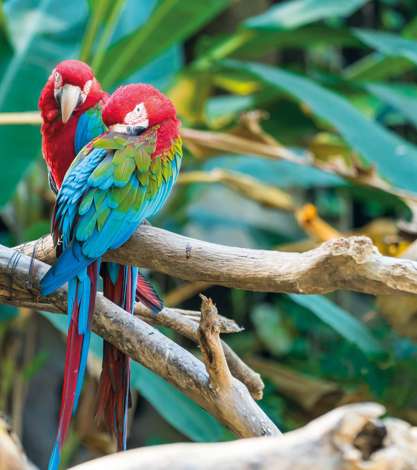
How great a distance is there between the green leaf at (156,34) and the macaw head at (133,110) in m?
0.82

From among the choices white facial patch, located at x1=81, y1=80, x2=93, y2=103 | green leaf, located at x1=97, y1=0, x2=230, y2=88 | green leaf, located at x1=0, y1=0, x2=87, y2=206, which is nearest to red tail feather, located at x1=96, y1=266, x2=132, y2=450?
white facial patch, located at x1=81, y1=80, x2=93, y2=103

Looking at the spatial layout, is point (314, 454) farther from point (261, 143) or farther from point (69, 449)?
point (69, 449)

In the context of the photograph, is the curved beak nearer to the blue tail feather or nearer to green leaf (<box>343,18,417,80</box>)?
the blue tail feather

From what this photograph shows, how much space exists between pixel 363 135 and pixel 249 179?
32 cm

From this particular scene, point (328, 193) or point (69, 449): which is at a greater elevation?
point (328, 193)

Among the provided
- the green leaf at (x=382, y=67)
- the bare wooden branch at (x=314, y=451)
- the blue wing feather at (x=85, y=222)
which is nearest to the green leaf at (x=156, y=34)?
the green leaf at (x=382, y=67)

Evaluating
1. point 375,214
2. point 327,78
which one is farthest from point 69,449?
point 375,214

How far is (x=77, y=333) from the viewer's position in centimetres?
81

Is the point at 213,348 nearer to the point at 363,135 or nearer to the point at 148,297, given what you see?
the point at 148,297

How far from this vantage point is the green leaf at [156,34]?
167cm

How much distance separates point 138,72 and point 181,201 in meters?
0.31

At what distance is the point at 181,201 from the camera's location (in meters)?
1.98

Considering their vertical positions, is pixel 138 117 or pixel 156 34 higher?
pixel 156 34

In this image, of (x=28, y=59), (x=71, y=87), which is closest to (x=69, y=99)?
(x=71, y=87)
